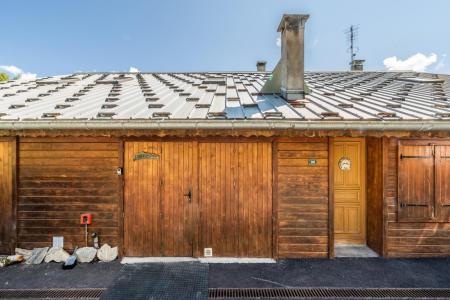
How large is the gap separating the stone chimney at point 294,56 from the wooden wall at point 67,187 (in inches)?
147

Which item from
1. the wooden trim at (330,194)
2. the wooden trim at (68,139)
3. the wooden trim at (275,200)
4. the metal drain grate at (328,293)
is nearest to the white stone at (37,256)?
the wooden trim at (68,139)

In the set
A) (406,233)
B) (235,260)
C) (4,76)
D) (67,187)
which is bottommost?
(235,260)

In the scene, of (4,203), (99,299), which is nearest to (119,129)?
(99,299)

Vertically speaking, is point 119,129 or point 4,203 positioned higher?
point 119,129

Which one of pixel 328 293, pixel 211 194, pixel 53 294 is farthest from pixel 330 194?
pixel 53 294

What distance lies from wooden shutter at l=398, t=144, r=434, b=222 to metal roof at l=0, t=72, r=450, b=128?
1021 millimetres

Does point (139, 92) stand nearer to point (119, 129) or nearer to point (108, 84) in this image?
point (108, 84)

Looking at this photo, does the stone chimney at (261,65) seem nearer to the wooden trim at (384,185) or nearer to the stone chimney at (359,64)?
the stone chimney at (359,64)

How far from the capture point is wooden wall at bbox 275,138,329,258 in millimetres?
5102

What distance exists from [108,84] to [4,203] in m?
4.29

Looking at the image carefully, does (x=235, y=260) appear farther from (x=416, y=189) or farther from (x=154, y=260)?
(x=416, y=189)

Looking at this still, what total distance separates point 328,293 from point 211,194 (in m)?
2.46

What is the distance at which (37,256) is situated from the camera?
4984mm

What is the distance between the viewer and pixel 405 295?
154 inches
